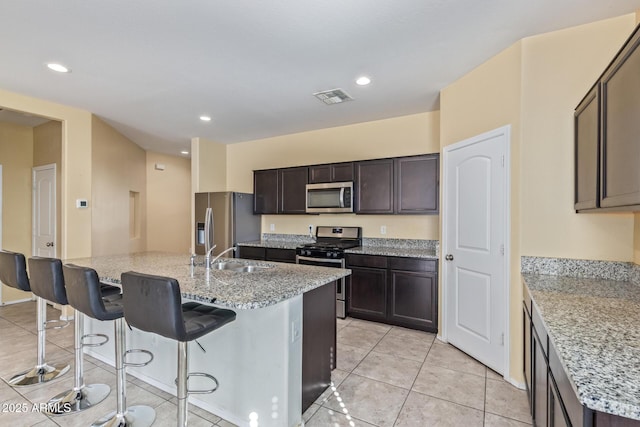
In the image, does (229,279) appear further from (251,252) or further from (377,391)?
(251,252)

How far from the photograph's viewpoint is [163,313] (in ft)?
4.74

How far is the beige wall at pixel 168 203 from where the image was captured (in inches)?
255

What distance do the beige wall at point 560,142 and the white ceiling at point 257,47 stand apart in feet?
0.46

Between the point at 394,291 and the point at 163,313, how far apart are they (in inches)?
108

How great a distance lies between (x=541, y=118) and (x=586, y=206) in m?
0.76

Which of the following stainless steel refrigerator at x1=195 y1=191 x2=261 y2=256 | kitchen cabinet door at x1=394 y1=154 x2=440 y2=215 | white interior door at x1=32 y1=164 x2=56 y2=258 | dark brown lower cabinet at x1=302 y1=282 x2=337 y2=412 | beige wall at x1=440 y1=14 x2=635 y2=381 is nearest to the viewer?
dark brown lower cabinet at x1=302 y1=282 x2=337 y2=412

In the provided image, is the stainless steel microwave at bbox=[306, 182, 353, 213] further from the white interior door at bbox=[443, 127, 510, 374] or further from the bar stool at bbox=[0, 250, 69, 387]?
the bar stool at bbox=[0, 250, 69, 387]

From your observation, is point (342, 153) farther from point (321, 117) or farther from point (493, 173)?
point (493, 173)

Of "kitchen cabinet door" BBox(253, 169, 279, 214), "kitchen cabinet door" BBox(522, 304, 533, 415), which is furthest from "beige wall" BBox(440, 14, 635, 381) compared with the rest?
"kitchen cabinet door" BBox(253, 169, 279, 214)

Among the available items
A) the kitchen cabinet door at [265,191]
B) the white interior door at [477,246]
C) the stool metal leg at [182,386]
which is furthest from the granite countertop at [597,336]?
the kitchen cabinet door at [265,191]

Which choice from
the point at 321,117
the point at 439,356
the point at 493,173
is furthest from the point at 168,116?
the point at 439,356

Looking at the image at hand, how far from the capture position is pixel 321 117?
4.19 metres

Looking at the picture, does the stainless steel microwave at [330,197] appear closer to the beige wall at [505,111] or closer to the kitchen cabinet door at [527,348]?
the beige wall at [505,111]

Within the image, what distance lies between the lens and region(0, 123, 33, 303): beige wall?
4.52 metres
